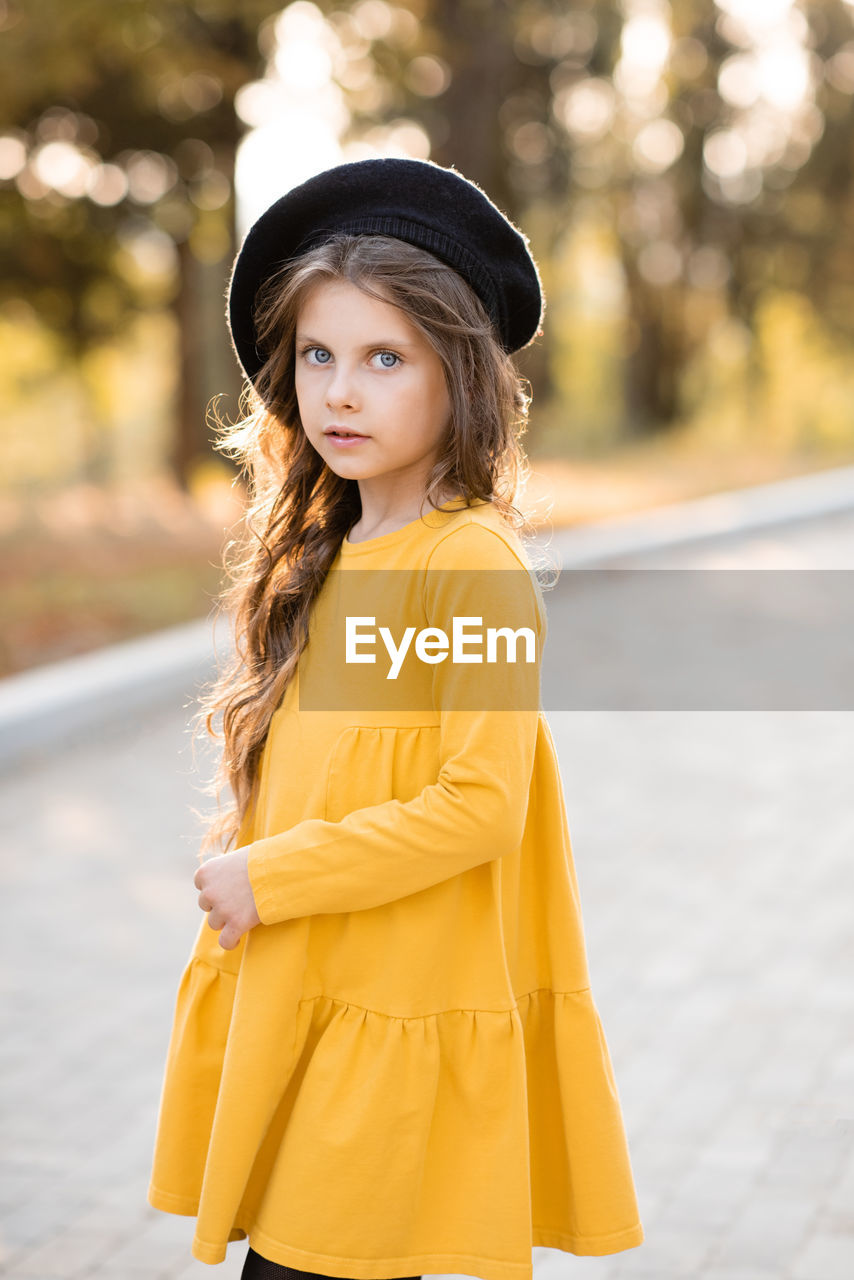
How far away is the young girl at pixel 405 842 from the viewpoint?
1.76 meters

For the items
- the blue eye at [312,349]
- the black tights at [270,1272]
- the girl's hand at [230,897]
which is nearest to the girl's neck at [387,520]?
the blue eye at [312,349]

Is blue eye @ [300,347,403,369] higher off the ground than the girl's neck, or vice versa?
blue eye @ [300,347,403,369]

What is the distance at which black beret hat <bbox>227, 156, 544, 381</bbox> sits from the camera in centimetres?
180

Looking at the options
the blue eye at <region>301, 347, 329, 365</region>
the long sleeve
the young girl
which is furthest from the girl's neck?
the blue eye at <region>301, 347, 329, 365</region>

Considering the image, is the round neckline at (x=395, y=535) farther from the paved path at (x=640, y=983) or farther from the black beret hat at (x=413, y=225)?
the paved path at (x=640, y=983)

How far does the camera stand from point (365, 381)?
1.80m

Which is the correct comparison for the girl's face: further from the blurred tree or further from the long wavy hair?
the blurred tree

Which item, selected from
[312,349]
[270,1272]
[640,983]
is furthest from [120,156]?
[270,1272]

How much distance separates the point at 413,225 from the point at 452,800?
71 centimetres

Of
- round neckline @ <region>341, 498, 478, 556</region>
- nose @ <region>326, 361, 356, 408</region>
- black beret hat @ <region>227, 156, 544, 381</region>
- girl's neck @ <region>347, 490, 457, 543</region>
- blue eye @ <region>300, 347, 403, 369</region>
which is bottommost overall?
round neckline @ <region>341, 498, 478, 556</region>

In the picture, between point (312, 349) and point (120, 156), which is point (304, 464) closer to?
point (312, 349)

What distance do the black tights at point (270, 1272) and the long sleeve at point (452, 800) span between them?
17.9 inches

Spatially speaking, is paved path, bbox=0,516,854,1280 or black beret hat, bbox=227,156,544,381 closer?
black beret hat, bbox=227,156,544,381

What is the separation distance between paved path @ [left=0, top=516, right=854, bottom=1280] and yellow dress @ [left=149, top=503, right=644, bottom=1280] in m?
1.11
